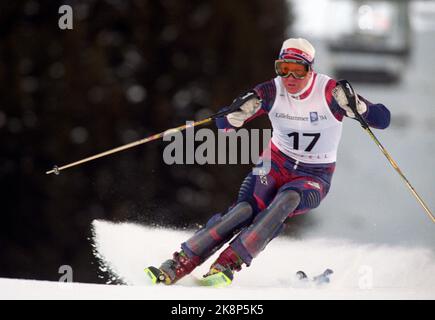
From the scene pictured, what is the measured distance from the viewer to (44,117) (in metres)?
11.5

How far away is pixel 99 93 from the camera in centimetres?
1163

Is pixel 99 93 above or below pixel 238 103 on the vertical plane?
below

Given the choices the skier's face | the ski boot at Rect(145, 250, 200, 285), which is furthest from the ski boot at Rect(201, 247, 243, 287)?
the skier's face

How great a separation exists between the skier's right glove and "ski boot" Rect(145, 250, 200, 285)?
2.55 ft

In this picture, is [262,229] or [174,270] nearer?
[262,229]

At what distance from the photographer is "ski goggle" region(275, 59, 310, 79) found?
4.89 metres

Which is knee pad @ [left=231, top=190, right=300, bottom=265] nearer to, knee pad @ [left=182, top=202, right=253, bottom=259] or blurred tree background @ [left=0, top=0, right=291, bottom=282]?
knee pad @ [left=182, top=202, right=253, bottom=259]

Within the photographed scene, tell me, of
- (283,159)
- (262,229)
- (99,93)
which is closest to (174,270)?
(262,229)

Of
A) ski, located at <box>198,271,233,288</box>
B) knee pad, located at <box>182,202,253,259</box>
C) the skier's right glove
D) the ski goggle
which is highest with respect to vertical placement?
the ski goggle

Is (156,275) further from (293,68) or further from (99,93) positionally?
(99,93)

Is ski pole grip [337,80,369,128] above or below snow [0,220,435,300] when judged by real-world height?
above

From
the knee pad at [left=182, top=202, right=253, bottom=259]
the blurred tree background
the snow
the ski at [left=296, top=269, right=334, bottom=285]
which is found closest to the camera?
the snow

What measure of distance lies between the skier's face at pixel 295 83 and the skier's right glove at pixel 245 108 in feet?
0.63

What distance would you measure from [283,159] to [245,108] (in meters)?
0.38
